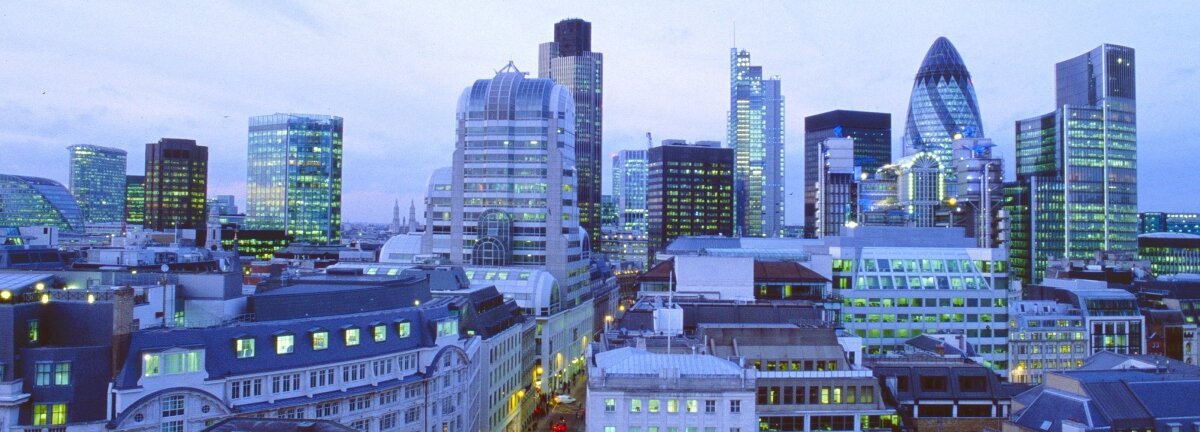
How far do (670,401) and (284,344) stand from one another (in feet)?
106

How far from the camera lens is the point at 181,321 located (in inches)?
3531

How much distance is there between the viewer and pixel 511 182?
174000 millimetres

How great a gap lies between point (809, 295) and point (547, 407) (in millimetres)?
44791

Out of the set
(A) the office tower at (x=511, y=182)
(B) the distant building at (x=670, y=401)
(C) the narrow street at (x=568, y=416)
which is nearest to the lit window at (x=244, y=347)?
(B) the distant building at (x=670, y=401)

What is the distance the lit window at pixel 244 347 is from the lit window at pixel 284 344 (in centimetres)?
221

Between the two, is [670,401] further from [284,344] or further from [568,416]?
[568,416]

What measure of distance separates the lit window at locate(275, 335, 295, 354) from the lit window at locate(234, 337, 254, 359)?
7.25ft

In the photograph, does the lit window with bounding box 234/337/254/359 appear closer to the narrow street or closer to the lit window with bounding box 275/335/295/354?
the lit window with bounding box 275/335/295/354

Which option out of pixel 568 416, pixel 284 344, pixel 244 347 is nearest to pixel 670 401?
pixel 284 344

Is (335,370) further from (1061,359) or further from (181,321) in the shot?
(1061,359)

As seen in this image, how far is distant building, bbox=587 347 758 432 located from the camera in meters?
75.1

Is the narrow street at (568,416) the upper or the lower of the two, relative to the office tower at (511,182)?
lower

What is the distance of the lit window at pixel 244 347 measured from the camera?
75.5 meters

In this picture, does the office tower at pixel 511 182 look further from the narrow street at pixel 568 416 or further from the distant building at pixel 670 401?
the distant building at pixel 670 401
